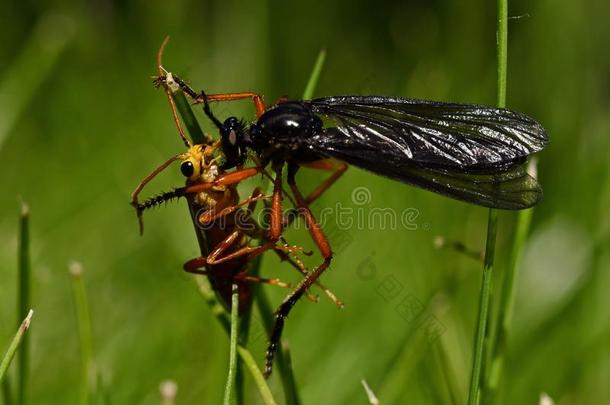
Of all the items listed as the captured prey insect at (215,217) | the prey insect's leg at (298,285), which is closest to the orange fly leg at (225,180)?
the captured prey insect at (215,217)

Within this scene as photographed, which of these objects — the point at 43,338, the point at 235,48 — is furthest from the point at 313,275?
the point at 235,48

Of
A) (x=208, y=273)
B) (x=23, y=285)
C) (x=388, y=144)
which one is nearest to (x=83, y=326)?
(x=23, y=285)

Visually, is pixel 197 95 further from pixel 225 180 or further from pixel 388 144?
pixel 388 144

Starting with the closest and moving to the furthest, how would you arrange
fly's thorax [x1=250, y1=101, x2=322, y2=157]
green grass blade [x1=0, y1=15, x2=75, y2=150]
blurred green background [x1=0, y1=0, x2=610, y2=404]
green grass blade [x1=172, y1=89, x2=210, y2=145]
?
green grass blade [x1=172, y1=89, x2=210, y2=145]
fly's thorax [x1=250, y1=101, x2=322, y2=157]
blurred green background [x1=0, y1=0, x2=610, y2=404]
green grass blade [x1=0, y1=15, x2=75, y2=150]

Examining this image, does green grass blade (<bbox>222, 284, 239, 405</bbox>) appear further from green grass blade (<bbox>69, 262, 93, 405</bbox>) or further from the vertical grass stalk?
the vertical grass stalk

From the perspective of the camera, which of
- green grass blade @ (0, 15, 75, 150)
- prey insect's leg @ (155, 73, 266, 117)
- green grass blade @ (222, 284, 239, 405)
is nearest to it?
green grass blade @ (222, 284, 239, 405)

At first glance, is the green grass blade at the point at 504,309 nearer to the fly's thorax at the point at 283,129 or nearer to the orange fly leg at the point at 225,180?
the fly's thorax at the point at 283,129

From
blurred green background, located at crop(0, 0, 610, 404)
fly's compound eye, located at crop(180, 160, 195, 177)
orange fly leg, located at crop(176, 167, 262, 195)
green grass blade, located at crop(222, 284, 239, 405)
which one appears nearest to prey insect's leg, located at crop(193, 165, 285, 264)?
orange fly leg, located at crop(176, 167, 262, 195)
